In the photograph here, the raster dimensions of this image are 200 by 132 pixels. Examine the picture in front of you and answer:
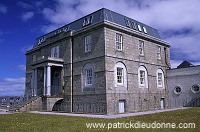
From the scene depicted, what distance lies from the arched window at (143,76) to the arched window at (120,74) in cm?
291

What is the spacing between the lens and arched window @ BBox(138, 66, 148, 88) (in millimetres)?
25312

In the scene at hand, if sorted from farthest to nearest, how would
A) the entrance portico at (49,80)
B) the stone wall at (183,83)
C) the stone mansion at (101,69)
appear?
the stone wall at (183,83) < the entrance portico at (49,80) < the stone mansion at (101,69)

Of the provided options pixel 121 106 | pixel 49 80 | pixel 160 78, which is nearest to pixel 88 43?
pixel 49 80

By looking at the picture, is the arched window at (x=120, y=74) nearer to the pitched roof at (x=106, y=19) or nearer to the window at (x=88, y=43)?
the window at (x=88, y=43)

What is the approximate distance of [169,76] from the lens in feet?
99.1

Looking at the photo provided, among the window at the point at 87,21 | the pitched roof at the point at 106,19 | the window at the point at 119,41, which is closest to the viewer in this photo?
the window at the point at 119,41

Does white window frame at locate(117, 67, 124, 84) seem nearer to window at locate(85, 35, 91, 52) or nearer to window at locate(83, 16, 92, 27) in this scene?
window at locate(85, 35, 91, 52)

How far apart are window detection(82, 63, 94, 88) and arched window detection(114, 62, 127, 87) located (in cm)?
248

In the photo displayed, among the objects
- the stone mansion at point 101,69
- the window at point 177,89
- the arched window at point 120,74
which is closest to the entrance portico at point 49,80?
the stone mansion at point 101,69

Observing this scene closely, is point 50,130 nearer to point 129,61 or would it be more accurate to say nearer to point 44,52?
point 129,61

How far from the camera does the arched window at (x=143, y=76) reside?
25312mm

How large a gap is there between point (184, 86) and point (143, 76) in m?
6.66

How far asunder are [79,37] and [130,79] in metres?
7.39

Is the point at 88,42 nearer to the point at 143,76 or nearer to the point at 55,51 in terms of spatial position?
the point at 55,51
